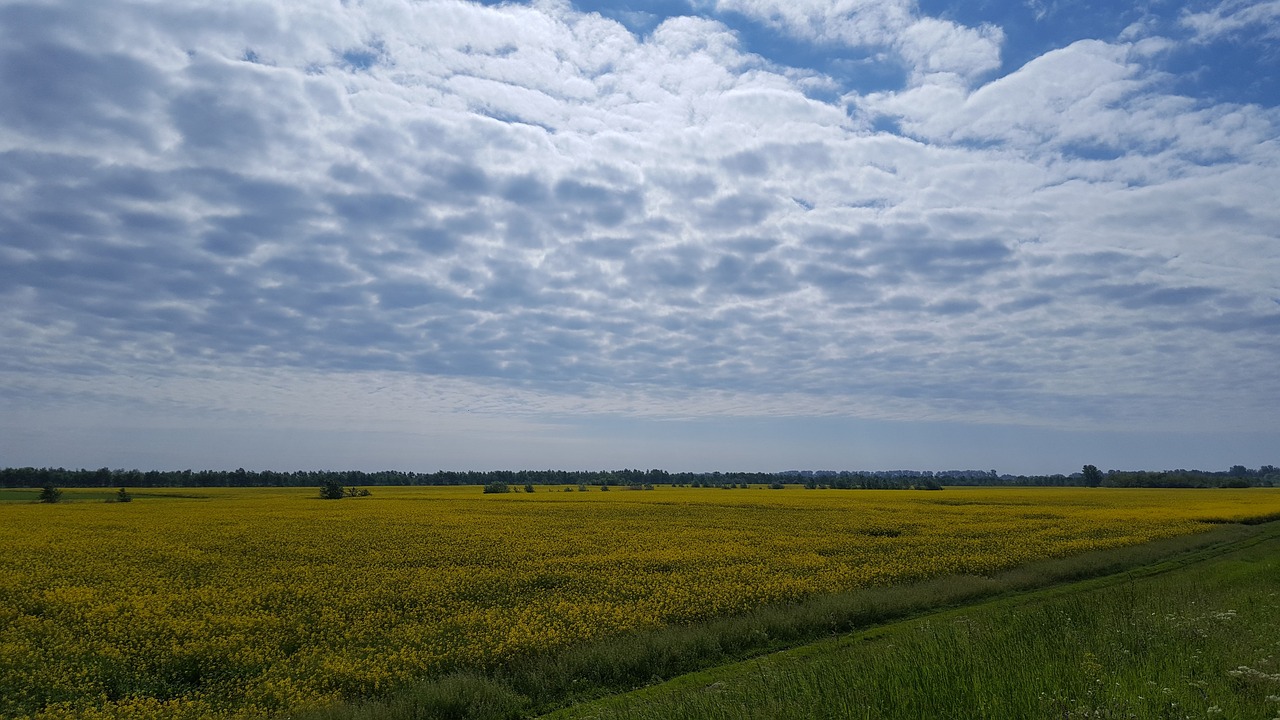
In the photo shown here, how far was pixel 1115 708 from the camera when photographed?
5.19 metres

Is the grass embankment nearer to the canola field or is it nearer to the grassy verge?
the grassy verge

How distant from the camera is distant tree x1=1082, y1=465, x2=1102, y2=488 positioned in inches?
4714

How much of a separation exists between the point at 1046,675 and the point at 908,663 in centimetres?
137

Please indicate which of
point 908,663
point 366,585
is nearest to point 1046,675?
point 908,663

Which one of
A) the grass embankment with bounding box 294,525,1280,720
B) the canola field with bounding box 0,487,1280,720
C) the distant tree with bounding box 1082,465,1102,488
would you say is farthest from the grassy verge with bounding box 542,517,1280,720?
the distant tree with bounding box 1082,465,1102,488

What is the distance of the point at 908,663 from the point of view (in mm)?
7141

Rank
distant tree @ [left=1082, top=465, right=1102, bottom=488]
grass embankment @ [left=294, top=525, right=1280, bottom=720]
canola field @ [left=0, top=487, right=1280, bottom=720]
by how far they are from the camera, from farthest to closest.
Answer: distant tree @ [left=1082, top=465, right=1102, bottom=488], canola field @ [left=0, top=487, right=1280, bottom=720], grass embankment @ [left=294, top=525, right=1280, bottom=720]

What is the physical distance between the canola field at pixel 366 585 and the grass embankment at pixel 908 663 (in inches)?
57.4

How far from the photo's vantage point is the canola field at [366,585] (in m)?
11.5

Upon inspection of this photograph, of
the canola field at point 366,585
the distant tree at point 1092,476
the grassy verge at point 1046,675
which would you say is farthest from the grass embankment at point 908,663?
the distant tree at point 1092,476

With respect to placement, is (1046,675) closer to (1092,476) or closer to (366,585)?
(366,585)

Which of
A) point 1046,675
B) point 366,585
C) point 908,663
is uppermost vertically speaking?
point 1046,675

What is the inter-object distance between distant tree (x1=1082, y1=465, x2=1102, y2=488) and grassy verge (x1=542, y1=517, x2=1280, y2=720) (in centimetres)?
13033

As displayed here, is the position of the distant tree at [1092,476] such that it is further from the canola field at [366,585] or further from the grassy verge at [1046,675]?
the grassy verge at [1046,675]
